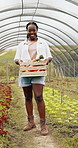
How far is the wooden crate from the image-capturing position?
344 cm

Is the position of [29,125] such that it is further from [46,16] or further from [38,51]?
[46,16]

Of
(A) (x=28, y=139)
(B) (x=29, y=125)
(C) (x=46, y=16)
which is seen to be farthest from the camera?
(C) (x=46, y=16)

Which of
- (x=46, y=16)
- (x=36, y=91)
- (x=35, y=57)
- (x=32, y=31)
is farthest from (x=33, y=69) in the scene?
(x=46, y=16)

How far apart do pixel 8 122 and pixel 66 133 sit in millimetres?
1216

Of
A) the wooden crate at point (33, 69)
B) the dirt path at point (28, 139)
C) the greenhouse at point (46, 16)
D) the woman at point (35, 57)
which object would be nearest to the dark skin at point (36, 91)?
the woman at point (35, 57)

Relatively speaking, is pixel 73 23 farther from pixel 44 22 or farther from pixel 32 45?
pixel 32 45

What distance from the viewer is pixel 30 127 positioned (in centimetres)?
377

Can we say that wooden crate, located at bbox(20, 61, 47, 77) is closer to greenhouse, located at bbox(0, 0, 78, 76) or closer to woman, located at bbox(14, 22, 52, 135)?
woman, located at bbox(14, 22, 52, 135)

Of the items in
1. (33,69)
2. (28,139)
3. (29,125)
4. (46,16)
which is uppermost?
(46,16)

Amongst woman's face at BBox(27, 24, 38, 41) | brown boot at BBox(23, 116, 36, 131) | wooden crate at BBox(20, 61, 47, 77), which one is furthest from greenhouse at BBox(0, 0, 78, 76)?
brown boot at BBox(23, 116, 36, 131)

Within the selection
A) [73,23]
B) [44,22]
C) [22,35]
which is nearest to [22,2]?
[73,23]

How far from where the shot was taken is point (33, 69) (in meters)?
3.45

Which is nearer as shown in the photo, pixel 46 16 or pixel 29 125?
pixel 29 125

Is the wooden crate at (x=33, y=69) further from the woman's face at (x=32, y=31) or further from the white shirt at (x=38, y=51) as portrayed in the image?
the woman's face at (x=32, y=31)
